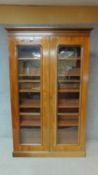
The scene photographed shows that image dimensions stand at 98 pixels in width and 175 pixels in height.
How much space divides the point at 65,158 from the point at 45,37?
5.76ft

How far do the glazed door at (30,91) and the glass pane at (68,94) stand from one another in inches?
8.3

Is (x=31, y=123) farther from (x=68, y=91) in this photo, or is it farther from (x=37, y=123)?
(x=68, y=91)

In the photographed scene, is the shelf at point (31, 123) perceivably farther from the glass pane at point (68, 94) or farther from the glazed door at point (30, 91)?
the glass pane at point (68, 94)

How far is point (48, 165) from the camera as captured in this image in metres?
2.94

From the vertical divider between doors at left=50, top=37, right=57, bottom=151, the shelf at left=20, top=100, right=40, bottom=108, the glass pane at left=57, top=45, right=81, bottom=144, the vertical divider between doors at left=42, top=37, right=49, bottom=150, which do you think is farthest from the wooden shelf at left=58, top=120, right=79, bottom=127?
the shelf at left=20, top=100, right=40, bottom=108

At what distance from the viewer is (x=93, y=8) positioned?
10.9 ft

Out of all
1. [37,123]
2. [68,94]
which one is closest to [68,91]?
[68,94]

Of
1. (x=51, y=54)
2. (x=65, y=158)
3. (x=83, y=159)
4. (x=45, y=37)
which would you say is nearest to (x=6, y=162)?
(x=65, y=158)

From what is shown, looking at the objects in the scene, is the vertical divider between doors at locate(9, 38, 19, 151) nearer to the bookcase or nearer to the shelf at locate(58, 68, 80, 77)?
the bookcase

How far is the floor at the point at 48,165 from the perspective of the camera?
9.13ft

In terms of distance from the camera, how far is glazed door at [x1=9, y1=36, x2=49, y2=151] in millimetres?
2867

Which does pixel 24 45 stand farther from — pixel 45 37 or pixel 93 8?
pixel 93 8

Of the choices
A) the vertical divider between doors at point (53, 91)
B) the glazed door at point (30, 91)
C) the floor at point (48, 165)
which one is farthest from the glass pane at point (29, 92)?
the floor at point (48, 165)

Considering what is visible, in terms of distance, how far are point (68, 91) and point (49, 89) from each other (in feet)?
0.97
